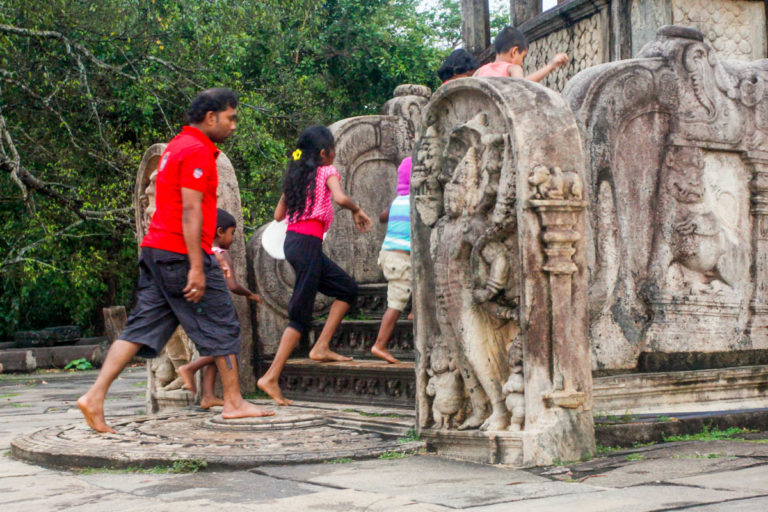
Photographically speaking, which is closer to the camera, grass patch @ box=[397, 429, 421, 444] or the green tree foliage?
grass patch @ box=[397, 429, 421, 444]

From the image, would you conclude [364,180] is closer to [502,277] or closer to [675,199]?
[675,199]

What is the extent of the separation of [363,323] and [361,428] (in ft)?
6.08

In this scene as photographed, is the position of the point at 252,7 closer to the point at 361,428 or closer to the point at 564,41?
the point at 564,41

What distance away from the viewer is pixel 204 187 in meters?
5.59

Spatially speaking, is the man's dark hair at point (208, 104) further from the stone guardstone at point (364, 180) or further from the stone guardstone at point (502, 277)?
the stone guardstone at point (364, 180)

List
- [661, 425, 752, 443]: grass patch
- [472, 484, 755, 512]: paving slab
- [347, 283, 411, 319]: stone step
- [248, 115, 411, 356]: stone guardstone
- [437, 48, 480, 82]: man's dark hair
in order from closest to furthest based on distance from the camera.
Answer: [472, 484, 755, 512]: paving slab → [661, 425, 752, 443]: grass patch → [437, 48, 480, 82]: man's dark hair → [347, 283, 411, 319]: stone step → [248, 115, 411, 356]: stone guardstone

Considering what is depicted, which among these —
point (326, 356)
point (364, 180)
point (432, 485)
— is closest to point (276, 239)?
point (326, 356)

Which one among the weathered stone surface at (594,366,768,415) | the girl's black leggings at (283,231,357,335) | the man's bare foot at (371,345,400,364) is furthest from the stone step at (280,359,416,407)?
the weathered stone surface at (594,366,768,415)

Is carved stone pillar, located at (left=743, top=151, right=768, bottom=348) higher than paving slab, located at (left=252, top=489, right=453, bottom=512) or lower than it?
higher

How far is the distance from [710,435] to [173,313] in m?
2.96

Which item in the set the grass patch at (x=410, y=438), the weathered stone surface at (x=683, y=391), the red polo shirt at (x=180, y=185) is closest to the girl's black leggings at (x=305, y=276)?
the red polo shirt at (x=180, y=185)

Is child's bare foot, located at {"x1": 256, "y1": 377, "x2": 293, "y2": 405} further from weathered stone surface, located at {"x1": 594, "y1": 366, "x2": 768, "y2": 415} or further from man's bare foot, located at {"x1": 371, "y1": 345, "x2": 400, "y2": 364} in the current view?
weathered stone surface, located at {"x1": 594, "y1": 366, "x2": 768, "y2": 415}

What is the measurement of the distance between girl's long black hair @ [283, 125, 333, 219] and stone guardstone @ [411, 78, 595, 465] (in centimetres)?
186

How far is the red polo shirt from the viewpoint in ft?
18.2
